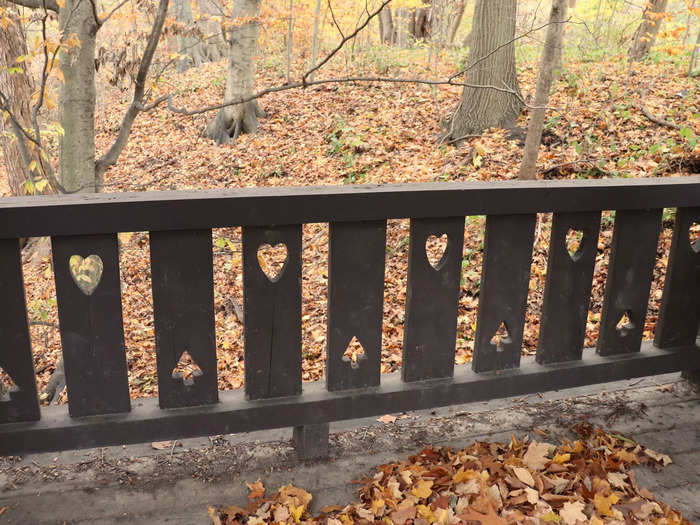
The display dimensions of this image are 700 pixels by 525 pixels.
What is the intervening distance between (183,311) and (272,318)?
329mm

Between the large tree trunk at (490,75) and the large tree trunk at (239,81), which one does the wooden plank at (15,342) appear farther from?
the large tree trunk at (239,81)

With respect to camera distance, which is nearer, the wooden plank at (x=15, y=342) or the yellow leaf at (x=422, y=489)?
the wooden plank at (x=15, y=342)

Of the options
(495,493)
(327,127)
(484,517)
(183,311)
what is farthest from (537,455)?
(327,127)

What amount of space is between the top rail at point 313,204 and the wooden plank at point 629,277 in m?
0.10

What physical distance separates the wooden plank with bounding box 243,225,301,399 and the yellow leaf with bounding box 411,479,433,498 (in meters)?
0.58

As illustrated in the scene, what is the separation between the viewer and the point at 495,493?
229 centimetres

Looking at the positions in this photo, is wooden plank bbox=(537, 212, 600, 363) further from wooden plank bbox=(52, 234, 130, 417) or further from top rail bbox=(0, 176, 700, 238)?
wooden plank bbox=(52, 234, 130, 417)

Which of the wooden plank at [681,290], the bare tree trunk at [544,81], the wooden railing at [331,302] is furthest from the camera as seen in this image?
the bare tree trunk at [544,81]

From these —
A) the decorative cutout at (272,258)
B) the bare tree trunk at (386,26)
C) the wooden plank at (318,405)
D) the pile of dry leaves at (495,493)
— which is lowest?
the decorative cutout at (272,258)

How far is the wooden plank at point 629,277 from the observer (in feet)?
8.52

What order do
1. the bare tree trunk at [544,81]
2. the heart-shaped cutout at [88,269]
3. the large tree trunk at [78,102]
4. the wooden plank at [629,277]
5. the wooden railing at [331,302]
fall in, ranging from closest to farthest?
the wooden railing at [331,302] → the wooden plank at [629,277] → the large tree trunk at [78,102] → the heart-shaped cutout at [88,269] → the bare tree trunk at [544,81]

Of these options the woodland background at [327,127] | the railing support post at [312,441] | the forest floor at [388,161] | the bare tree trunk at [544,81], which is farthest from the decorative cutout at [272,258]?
the railing support post at [312,441]

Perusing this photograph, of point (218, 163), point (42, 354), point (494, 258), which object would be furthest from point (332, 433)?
point (218, 163)

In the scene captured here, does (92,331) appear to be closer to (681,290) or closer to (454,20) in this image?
(681,290)
